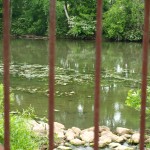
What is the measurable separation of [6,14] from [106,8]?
84.6 ft

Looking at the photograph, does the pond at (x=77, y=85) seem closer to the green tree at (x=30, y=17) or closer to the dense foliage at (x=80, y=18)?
the dense foliage at (x=80, y=18)

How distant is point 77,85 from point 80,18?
653 inches

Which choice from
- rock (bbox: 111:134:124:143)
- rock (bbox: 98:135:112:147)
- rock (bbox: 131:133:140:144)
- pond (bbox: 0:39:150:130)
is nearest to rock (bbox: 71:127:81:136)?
pond (bbox: 0:39:150:130)

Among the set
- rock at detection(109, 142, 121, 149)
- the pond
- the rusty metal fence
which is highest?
the rusty metal fence

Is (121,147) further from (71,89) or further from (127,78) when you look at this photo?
(127,78)

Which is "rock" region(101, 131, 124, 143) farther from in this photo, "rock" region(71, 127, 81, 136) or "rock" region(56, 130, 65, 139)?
"rock" region(56, 130, 65, 139)

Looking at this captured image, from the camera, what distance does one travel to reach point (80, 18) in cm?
2695

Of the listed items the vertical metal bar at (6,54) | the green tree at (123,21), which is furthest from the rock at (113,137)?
the green tree at (123,21)

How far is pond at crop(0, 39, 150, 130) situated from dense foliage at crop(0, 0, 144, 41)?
22.5 feet

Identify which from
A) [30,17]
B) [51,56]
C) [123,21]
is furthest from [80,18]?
[51,56]

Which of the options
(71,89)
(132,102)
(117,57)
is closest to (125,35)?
(117,57)

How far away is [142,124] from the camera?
129 centimetres

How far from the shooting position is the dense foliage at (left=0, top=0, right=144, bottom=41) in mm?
24688

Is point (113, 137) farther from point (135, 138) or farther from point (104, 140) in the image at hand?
point (135, 138)
